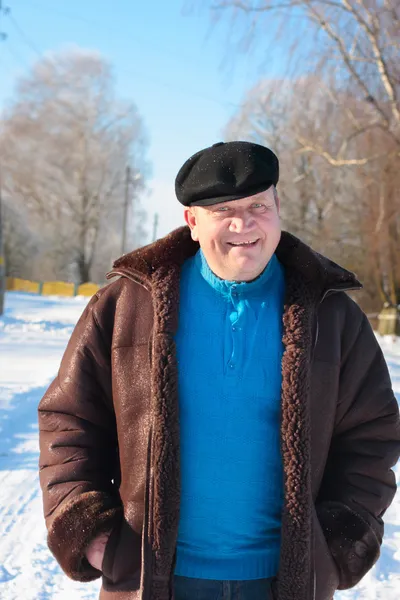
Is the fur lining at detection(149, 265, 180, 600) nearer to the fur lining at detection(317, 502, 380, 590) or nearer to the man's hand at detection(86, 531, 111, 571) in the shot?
the man's hand at detection(86, 531, 111, 571)

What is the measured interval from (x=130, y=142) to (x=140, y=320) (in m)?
38.1

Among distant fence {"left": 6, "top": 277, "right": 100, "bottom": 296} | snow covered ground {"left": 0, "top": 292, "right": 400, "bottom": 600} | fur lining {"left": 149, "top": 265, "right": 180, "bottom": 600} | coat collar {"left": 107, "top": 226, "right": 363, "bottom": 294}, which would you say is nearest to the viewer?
fur lining {"left": 149, "top": 265, "right": 180, "bottom": 600}

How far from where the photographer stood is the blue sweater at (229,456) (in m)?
1.76

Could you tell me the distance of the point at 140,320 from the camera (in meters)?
1.89

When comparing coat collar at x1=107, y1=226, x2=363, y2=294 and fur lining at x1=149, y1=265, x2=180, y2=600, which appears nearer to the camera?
fur lining at x1=149, y1=265, x2=180, y2=600

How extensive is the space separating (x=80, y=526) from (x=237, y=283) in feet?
2.58

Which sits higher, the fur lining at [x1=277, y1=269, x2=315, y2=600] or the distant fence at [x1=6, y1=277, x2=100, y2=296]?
the fur lining at [x1=277, y1=269, x2=315, y2=600]

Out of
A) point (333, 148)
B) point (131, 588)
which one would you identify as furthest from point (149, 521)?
point (333, 148)

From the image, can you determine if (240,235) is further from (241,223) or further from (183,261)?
(183,261)

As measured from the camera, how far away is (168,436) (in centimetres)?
173

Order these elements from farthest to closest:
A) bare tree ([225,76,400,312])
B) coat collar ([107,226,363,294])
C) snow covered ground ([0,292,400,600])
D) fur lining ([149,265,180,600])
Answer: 1. bare tree ([225,76,400,312])
2. snow covered ground ([0,292,400,600])
3. coat collar ([107,226,363,294])
4. fur lining ([149,265,180,600])

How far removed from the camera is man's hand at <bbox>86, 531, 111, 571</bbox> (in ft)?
5.88

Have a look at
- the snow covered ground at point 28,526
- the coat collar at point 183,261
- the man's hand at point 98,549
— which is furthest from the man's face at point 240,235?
the snow covered ground at point 28,526

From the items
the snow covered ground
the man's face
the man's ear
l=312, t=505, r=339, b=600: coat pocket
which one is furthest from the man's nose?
the snow covered ground
